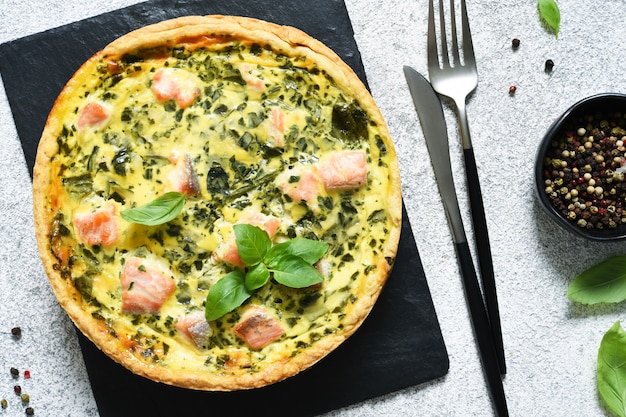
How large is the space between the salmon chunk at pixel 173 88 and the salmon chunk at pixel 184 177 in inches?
9.0

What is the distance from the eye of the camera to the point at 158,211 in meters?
3.19

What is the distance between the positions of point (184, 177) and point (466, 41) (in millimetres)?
1519

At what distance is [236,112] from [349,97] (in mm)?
489

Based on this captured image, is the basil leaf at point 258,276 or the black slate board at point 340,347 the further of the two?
the black slate board at point 340,347

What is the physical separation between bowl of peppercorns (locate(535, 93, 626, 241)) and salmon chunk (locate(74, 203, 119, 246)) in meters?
1.90

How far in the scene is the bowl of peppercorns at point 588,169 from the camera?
3.57m

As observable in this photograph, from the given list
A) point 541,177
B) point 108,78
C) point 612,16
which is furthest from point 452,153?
point 108,78

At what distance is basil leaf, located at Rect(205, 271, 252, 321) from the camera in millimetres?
3195

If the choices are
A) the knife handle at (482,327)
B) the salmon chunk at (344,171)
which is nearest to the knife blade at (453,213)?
the knife handle at (482,327)

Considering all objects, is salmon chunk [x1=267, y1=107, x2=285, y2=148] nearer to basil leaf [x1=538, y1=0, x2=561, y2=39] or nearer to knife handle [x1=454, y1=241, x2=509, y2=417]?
knife handle [x1=454, y1=241, x2=509, y2=417]

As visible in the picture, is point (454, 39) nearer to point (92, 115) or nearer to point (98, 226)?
point (92, 115)

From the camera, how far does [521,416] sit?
3.78 m

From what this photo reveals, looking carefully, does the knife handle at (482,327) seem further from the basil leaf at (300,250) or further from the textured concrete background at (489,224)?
the basil leaf at (300,250)

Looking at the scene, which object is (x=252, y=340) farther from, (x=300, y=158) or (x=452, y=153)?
(x=452, y=153)
